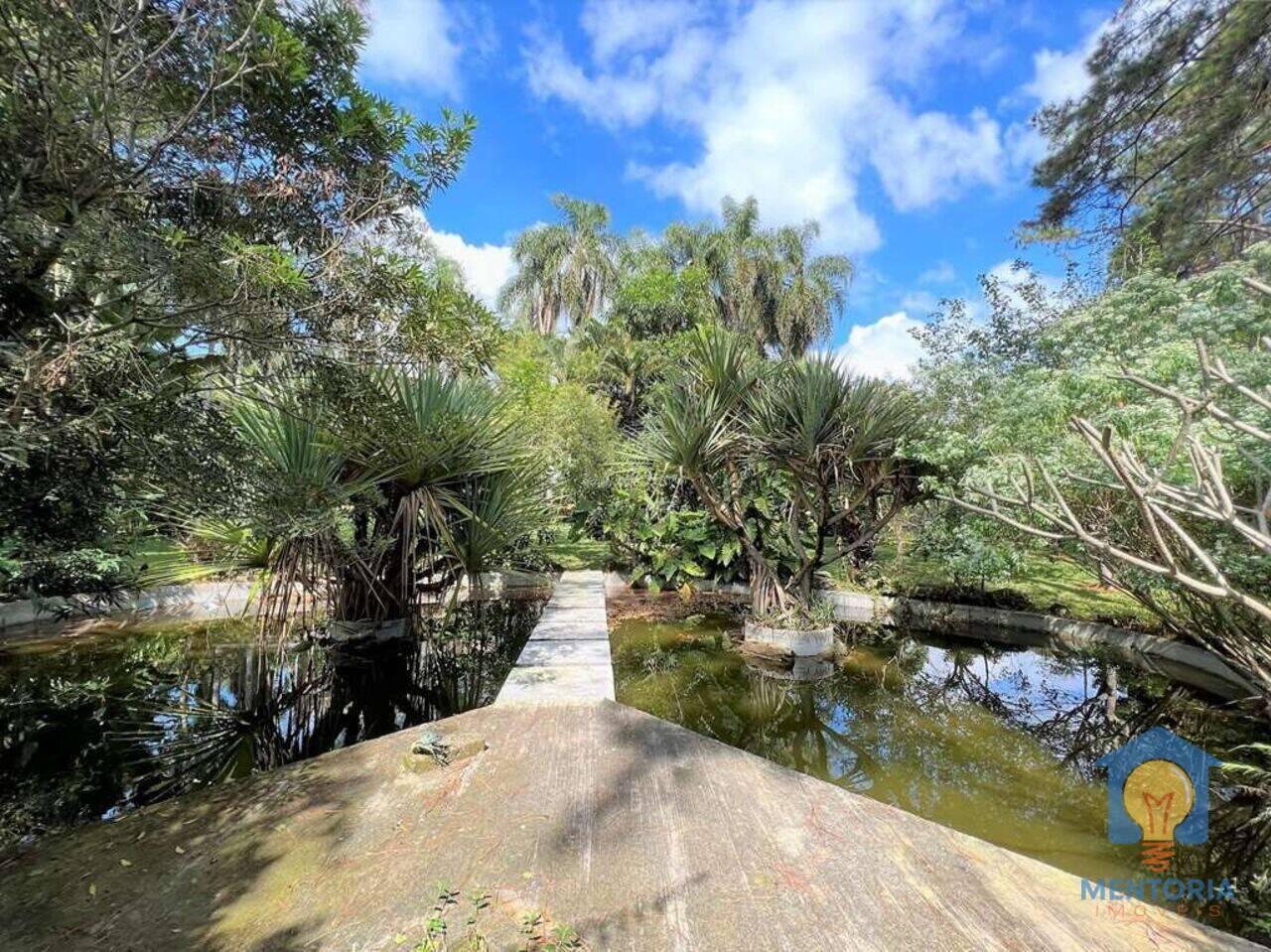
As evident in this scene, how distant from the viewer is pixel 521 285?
25.4 meters

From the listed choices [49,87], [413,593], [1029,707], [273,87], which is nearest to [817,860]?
[49,87]

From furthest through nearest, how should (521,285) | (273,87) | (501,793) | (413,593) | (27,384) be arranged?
(521,285) < (413,593) < (501,793) < (273,87) < (27,384)

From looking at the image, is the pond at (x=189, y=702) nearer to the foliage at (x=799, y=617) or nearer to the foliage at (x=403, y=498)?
the foliage at (x=403, y=498)

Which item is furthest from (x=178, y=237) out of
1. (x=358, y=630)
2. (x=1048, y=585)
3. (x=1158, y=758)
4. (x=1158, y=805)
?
(x=1048, y=585)

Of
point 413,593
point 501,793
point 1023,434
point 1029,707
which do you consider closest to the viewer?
point 501,793

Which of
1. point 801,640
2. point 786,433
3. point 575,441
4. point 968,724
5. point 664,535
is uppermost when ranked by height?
point 575,441

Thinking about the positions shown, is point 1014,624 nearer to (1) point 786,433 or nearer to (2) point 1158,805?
(1) point 786,433

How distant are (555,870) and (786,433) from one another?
514cm

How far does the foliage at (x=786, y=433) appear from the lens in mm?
6059

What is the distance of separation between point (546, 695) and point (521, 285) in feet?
81.0

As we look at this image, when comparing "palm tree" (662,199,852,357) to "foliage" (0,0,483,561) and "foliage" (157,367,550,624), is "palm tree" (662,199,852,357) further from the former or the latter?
"foliage" (0,0,483,561)

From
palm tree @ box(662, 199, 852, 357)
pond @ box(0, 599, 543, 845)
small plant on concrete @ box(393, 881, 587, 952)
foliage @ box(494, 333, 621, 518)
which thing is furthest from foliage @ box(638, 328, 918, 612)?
palm tree @ box(662, 199, 852, 357)

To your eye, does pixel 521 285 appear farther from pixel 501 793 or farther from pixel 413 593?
pixel 501 793

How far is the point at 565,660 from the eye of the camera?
4.10 meters
